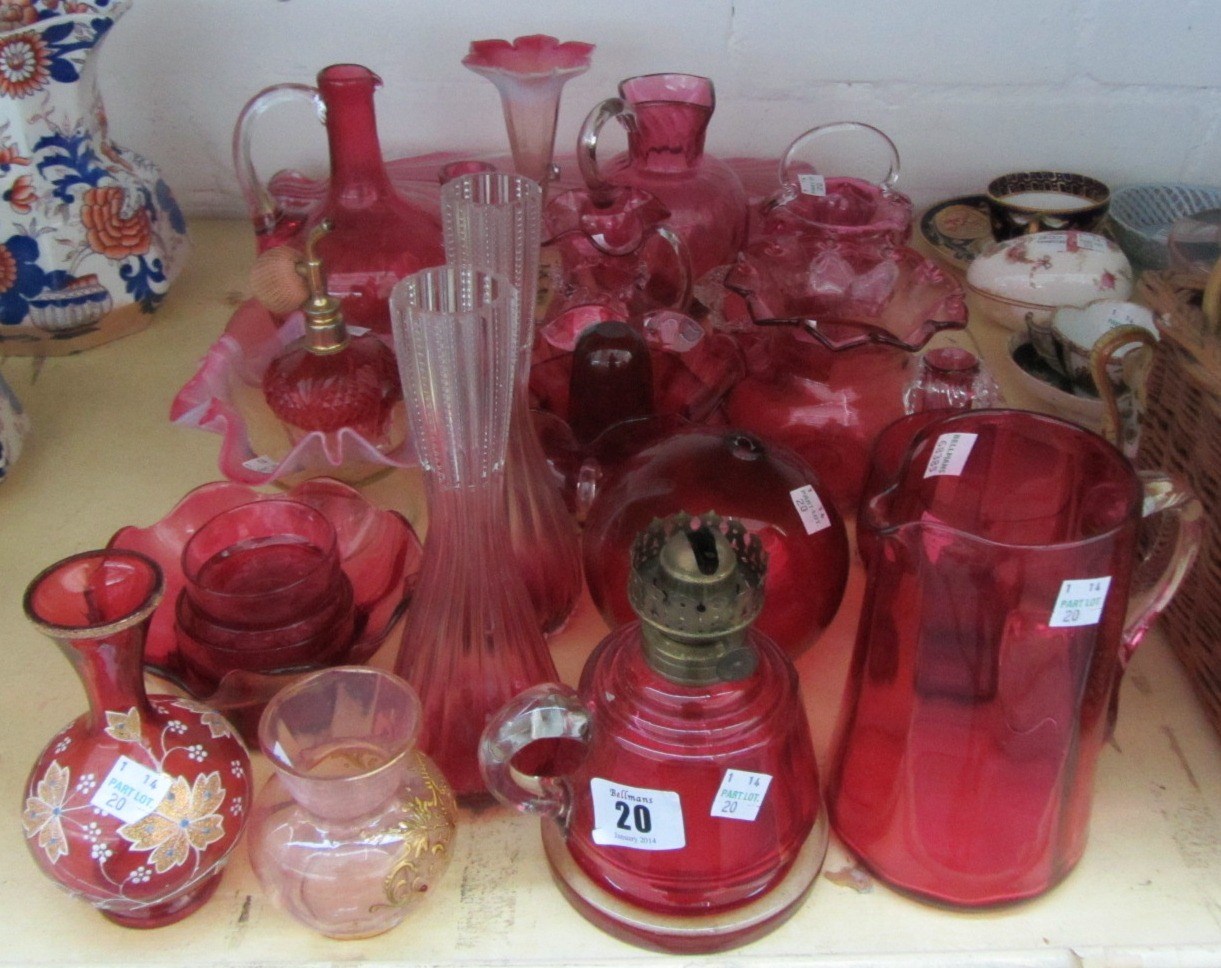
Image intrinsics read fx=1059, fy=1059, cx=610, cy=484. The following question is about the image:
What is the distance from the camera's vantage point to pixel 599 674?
45 centimetres

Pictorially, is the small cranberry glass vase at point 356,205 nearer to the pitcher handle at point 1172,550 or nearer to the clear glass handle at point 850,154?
the clear glass handle at point 850,154

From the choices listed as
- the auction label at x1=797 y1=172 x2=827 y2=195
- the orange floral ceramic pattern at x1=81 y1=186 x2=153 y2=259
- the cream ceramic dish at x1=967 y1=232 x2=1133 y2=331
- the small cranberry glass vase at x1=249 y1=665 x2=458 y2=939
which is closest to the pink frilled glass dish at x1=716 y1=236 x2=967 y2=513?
the auction label at x1=797 y1=172 x2=827 y2=195

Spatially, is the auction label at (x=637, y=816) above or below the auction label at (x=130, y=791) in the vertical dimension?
below

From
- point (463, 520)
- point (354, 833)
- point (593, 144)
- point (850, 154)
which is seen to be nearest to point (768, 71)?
point (850, 154)

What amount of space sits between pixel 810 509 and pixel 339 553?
0.83ft

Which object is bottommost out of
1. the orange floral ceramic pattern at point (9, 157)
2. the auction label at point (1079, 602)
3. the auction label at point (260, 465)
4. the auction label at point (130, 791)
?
the auction label at point (130, 791)

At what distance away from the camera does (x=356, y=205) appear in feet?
2.49

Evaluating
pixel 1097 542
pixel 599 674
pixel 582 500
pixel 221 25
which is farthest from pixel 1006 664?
pixel 221 25

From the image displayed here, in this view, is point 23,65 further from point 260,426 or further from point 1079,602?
point 1079,602

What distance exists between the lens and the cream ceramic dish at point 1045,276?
835 mm

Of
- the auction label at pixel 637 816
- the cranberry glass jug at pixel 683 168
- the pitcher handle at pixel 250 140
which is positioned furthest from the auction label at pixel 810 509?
the pitcher handle at pixel 250 140

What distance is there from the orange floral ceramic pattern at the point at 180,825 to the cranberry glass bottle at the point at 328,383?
25 centimetres

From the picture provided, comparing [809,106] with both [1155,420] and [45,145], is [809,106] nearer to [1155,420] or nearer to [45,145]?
[1155,420]

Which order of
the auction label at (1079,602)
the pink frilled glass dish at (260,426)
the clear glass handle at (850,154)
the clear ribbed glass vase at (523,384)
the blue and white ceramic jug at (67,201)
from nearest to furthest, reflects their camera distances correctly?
1. the auction label at (1079,602)
2. the clear ribbed glass vase at (523,384)
3. the pink frilled glass dish at (260,426)
4. the blue and white ceramic jug at (67,201)
5. the clear glass handle at (850,154)
